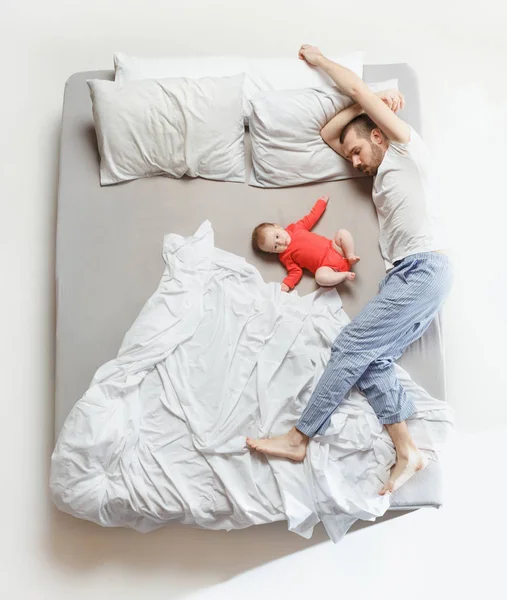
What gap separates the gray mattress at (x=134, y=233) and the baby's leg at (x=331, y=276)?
58 mm

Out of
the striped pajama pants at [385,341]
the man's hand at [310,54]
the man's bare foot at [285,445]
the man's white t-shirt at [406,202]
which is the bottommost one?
the man's bare foot at [285,445]

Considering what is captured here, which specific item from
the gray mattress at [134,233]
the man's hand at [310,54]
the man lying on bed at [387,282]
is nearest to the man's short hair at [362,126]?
the man lying on bed at [387,282]

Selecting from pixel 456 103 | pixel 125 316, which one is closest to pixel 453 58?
pixel 456 103

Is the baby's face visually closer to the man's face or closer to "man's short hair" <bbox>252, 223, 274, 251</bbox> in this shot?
"man's short hair" <bbox>252, 223, 274, 251</bbox>

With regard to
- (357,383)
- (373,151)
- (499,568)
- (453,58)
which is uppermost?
(453,58)

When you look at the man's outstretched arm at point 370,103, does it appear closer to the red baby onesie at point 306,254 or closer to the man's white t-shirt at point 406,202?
the man's white t-shirt at point 406,202

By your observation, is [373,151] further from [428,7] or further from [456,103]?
[428,7]

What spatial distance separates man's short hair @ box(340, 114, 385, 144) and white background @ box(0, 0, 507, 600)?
44 cm

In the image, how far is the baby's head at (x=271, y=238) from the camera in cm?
193

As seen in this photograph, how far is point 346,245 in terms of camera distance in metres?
1.95

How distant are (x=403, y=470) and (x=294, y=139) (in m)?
1.09

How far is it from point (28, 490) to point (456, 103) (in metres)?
2.08

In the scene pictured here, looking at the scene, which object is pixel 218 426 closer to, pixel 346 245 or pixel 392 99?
pixel 346 245

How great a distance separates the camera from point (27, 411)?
6.68ft
